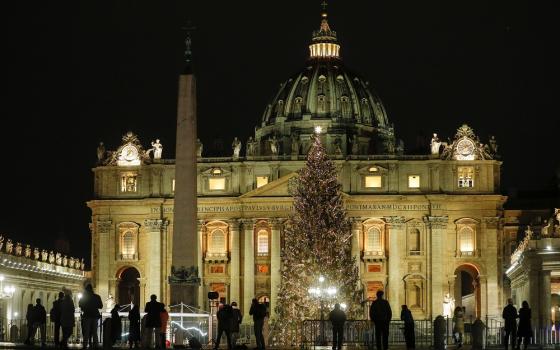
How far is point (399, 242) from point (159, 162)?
2175 centimetres

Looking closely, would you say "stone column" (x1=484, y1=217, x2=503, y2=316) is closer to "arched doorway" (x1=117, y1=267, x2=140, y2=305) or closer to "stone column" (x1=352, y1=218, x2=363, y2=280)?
"stone column" (x1=352, y1=218, x2=363, y2=280)

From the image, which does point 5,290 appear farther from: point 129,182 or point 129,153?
point 129,153

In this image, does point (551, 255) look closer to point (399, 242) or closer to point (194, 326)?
point (194, 326)

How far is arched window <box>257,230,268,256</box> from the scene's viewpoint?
133m

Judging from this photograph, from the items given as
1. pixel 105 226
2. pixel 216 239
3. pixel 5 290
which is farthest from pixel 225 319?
pixel 105 226

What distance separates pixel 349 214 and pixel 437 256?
26.8 feet

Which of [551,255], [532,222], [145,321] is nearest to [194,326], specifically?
[145,321]

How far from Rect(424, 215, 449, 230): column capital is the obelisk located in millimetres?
70401

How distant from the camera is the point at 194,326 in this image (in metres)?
60.8

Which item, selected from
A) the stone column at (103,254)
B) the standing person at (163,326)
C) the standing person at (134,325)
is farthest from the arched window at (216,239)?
the standing person at (163,326)

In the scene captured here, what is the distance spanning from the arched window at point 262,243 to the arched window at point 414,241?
40.5 ft

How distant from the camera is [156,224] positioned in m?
132

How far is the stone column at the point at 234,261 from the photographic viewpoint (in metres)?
131

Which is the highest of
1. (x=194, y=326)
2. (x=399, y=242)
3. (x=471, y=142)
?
(x=471, y=142)
